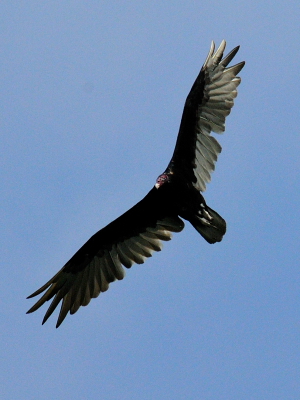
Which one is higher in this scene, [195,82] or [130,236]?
[195,82]

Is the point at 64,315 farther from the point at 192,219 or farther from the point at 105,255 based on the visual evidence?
the point at 192,219

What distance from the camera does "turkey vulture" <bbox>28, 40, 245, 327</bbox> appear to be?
36.5 feet

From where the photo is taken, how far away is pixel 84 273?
1220 cm

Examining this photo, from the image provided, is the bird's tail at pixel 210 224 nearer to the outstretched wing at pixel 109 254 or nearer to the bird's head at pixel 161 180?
the outstretched wing at pixel 109 254

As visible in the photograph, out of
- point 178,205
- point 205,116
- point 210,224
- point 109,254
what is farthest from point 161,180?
point 109,254

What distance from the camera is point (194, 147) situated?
11.2 meters

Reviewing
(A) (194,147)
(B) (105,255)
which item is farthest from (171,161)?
(B) (105,255)

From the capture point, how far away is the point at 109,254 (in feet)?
40.0

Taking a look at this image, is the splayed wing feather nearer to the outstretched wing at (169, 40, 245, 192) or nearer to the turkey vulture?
the turkey vulture

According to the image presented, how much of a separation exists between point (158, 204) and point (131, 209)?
0.45 m

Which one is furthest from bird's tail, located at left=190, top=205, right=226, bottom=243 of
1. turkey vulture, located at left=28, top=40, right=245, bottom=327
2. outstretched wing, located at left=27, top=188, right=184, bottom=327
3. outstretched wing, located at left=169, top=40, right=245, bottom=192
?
outstretched wing, located at left=27, top=188, right=184, bottom=327

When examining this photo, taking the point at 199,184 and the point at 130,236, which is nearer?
the point at 199,184

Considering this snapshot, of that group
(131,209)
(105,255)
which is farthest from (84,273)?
(131,209)

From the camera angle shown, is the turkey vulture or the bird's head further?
the turkey vulture
